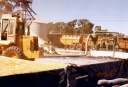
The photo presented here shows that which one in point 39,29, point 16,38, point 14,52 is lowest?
point 14,52

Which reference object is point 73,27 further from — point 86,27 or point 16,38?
point 16,38

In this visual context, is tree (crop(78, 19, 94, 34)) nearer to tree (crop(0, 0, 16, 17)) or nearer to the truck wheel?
tree (crop(0, 0, 16, 17))

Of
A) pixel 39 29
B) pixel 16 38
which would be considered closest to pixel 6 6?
pixel 39 29

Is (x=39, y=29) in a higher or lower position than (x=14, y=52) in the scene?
higher

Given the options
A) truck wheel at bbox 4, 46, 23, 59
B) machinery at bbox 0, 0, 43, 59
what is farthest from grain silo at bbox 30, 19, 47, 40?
truck wheel at bbox 4, 46, 23, 59

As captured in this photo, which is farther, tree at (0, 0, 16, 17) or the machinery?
tree at (0, 0, 16, 17)

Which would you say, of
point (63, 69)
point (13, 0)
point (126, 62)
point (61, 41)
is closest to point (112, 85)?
point (63, 69)

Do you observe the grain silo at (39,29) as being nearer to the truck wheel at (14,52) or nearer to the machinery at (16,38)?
the machinery at (16,38)

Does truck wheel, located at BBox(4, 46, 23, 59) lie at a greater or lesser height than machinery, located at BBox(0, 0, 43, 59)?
lesser

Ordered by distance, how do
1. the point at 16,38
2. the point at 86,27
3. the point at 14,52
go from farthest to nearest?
the point at 86,27 → the point at 16,38 → the point at 14,52

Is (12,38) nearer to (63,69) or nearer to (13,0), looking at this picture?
(63,69)

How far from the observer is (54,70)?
221 inches

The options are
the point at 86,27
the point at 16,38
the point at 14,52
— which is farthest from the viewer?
the point at 86,27

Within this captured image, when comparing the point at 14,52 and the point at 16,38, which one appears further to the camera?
the point at 16,38
